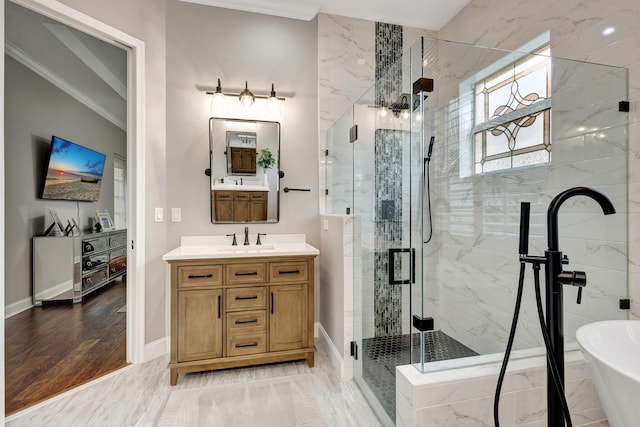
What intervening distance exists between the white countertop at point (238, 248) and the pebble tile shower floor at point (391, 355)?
769 mm

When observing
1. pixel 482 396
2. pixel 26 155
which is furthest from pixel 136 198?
pixel 482 396

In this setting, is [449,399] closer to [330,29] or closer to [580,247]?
[580,247]

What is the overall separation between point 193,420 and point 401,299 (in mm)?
1350

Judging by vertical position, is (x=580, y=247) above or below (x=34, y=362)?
above

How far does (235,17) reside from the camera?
2836mm

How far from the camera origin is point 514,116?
2.05m

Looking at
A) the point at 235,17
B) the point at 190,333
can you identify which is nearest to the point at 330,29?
the point at 235,17

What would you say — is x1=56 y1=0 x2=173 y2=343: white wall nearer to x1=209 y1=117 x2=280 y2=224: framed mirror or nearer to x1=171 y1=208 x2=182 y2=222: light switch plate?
x1=171 y1=208 x2=182 y2=222: light switch plate

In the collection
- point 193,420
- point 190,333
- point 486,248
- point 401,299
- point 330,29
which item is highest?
point 330,29

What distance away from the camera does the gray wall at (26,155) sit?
3.38 meters

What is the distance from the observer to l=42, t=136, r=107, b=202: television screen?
391 cm

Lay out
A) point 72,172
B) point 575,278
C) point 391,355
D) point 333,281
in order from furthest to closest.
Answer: point 72,172 < point 333,281 < point 391,355 < point 575,278

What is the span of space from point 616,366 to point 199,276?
211cm

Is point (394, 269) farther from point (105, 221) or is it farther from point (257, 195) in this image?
point (105, 221)
